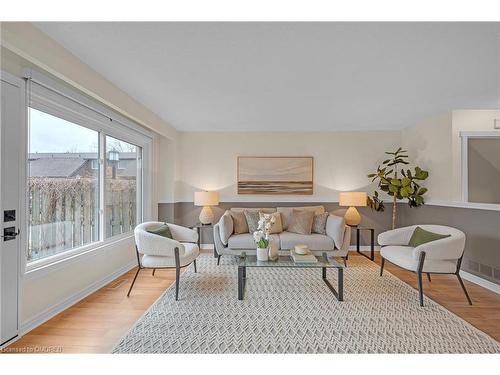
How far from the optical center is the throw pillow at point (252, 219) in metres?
4.13

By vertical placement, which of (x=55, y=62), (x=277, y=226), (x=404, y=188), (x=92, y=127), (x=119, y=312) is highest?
(x=55, y=62)

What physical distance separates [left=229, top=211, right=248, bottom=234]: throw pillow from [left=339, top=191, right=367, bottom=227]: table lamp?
183 cm

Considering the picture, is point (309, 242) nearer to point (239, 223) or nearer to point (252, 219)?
point (252, 219)

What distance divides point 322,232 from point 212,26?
3.39m

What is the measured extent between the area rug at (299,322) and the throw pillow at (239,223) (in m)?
1.06

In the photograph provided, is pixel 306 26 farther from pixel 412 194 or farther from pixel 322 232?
pixel 412 194

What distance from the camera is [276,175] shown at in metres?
4.94

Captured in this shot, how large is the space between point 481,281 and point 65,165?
17.3ft

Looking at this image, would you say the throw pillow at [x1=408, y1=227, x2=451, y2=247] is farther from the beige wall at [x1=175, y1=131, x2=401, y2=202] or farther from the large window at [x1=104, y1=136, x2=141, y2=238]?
the large window at [x1=104, y1=136, x2=141, y2=238]

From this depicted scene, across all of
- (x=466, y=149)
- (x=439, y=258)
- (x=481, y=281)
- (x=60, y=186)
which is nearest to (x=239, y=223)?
(x=60, y=186)

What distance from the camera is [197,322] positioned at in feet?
7.25

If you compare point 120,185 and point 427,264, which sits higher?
point 120,185
